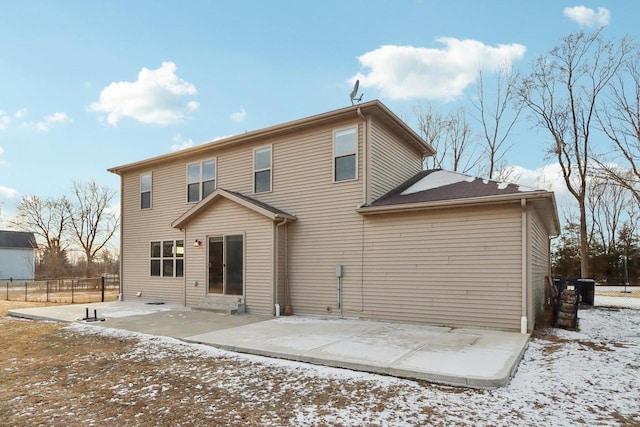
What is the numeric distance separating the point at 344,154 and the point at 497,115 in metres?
14.4

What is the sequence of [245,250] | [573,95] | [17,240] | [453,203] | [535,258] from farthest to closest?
[17,240], [573,95], [245,250], [535,258], [453,203]

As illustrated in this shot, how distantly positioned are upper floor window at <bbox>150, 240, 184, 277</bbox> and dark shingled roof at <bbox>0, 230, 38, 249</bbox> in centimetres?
2933

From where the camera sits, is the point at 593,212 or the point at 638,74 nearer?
the point at 638,74

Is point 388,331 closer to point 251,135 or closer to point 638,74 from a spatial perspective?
point 251,135

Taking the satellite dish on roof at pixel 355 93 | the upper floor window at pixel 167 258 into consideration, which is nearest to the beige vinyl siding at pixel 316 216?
the satellite dish on roof at pixel 355 93

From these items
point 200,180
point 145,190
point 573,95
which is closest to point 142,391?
point 200,180

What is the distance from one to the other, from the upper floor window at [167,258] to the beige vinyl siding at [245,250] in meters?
0.89

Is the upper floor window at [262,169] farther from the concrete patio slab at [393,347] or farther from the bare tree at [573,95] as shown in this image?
the bare tree at [573,95]

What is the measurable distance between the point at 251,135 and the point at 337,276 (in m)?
4.61

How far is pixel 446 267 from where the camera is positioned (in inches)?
318

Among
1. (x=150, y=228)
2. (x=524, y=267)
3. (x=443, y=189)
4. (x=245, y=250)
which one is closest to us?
(x=524, y=267)

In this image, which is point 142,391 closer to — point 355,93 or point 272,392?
point 272,392

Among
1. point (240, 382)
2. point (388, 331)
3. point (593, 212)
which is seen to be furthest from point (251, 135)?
point (593, 212)

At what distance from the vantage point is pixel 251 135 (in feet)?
35.2
